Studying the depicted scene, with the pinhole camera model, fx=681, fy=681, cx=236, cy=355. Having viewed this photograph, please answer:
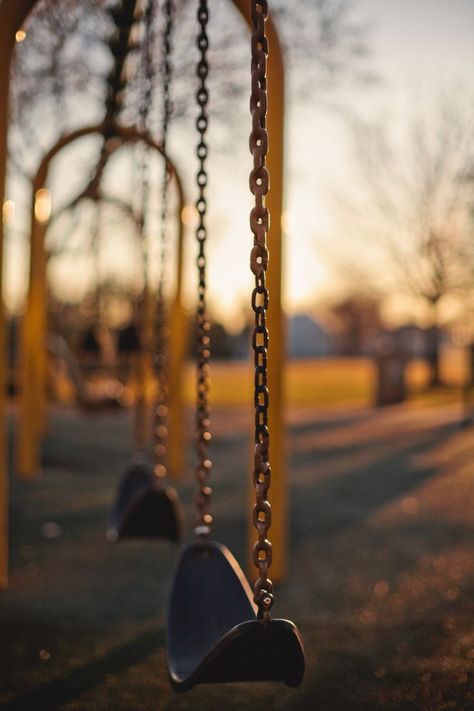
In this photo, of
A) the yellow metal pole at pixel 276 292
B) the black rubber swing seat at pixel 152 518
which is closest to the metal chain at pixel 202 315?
the black rubber swing seat at pixel 152 518

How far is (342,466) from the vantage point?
599 cm

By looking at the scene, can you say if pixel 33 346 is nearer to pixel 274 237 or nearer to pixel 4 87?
pixel 4 87

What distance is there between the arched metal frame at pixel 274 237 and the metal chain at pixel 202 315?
88 centimetres

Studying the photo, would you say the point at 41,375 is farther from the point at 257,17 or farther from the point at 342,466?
the point at 257,17

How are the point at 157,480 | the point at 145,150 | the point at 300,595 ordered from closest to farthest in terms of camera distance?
the point at 157,480 → the point at 300,595 → the point at 145,150

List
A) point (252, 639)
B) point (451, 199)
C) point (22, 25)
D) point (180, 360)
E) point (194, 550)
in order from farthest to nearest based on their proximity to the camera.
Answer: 1. point (451, 199)
2. point (180, 360)
3. point (22, 25)
4. point (194, 550)
5. point (252, 639)

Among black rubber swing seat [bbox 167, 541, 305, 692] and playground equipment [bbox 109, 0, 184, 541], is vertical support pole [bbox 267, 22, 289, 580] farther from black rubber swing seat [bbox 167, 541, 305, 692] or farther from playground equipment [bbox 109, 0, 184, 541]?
black rubber swing seat [bbox 167, 541, 305, 692]

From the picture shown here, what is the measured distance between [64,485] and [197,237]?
3.56 metres

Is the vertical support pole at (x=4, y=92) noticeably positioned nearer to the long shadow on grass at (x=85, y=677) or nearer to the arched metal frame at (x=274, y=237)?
the arched metal frame at (x=274, y=237)

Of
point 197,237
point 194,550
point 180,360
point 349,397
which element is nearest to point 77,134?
point 180,360

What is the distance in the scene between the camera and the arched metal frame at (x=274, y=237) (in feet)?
9.11

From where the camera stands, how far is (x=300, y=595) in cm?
281

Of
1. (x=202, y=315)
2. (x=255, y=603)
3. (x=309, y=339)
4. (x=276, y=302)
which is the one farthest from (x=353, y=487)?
(x=309, y=339)

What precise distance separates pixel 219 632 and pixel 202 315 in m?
0.87
